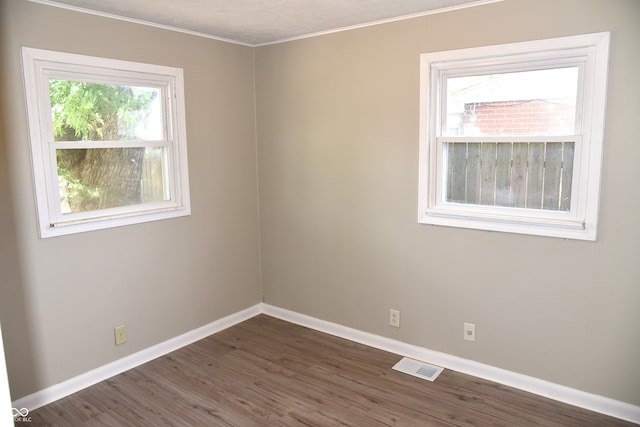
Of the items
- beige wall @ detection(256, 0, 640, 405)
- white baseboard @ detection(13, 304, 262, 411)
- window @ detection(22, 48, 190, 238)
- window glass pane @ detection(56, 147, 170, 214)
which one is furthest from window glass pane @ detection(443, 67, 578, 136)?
white baseboard @ detection(13, 304, 262, 411)

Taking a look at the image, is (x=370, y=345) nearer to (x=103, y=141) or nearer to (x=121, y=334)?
(x=121, y=334)

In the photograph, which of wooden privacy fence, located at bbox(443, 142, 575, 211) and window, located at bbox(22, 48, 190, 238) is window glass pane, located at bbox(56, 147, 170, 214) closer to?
window, located at bbox(22, 48, 190, 238)

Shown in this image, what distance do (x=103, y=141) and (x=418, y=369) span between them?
2.62m

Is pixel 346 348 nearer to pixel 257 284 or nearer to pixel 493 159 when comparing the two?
pixel 257 284

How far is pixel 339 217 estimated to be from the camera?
3615mm

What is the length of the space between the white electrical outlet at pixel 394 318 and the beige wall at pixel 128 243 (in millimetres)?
1363

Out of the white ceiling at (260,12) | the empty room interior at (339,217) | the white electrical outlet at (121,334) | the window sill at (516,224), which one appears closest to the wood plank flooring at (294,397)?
the empty room interior at (339,217)

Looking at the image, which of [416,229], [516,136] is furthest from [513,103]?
[416,229]

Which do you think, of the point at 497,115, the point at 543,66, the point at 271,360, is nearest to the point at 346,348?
the point at 271,360

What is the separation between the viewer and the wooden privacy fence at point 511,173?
269cm

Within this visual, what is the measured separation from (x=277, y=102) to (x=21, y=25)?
1841 mm

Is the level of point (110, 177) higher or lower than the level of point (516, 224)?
higher

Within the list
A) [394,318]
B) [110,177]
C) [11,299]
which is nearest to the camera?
[11,299]

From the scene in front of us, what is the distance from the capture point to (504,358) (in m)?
2.96
